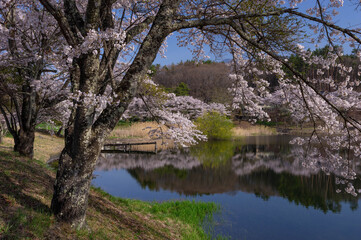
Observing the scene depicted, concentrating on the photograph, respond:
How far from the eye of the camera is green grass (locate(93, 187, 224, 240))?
6.64 metres

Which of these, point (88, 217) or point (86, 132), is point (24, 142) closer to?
point (88, 217)

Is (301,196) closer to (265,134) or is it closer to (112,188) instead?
(112,188)

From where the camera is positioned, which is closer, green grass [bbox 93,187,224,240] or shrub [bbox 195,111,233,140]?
green grass [bbox 93,187,224,240]

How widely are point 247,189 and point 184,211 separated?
5.00 m

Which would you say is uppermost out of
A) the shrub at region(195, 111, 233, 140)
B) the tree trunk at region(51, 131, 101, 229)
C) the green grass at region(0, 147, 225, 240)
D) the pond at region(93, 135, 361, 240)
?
the shrub at region(195, 111, 233, 140)

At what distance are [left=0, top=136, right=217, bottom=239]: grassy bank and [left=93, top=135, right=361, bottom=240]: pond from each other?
4.83 feet

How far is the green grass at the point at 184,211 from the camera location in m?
6.64

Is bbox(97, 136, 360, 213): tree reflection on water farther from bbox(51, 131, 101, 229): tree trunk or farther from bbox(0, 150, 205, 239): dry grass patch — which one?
bbox(51, 131, 101, 229): tree trunk

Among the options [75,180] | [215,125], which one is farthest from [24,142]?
[215,125]

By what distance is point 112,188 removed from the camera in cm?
1120

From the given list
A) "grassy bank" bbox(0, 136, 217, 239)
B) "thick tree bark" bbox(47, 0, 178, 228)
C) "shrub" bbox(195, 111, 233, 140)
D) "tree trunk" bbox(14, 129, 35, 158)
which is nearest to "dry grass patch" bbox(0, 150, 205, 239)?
"grassy bank" bbox(0, 136, 217, 239)

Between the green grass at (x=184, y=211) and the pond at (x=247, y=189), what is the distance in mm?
481

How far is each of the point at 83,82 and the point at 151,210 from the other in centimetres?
495

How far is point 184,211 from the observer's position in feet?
25.7
